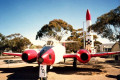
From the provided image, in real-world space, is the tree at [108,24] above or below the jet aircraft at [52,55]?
above

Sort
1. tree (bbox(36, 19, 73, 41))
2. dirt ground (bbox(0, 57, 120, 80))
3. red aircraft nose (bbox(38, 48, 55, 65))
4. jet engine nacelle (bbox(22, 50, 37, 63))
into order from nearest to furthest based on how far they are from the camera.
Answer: red aircraft nose (bbox(38, 48, 55, 65))
dirt ground (bbox(0, 57, 120, 80))
jet engine nacelle (bbox(22, 50, 37, 63))
tree (bbox(36, 19, 73, 41))

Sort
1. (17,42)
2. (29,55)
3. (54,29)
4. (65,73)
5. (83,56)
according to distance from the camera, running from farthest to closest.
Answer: (17,42) → (54,29) → (83,56) → (65,73) → (29,55)

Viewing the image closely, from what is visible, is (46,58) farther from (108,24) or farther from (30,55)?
(108,24)

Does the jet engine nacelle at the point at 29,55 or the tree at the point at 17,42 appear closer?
the jet engine nacelle at the point at 29,55

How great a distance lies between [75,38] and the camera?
36312 millimetres

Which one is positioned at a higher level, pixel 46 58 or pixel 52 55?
pixel 52 55

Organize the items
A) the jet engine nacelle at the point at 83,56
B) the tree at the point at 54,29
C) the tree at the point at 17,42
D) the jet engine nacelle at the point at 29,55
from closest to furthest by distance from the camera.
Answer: the jet engine nacelle at the point at 29,55
the jet engine nacelle at the point at 83,56
the tree at the point at 54,29
the tree at the point at 17,42

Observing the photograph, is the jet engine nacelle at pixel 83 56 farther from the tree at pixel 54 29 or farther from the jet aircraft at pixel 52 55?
the tree at pixel 54 29

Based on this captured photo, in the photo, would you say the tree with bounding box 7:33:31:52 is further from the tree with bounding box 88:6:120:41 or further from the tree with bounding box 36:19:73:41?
the tree with bounding box 88:6:120:41

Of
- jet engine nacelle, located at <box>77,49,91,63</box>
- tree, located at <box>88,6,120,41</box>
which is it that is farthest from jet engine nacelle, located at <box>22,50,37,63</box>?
tree, located at <box>88,6,120,41</box>

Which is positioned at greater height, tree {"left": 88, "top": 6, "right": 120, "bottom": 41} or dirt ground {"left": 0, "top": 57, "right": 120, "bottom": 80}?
tree {"left": 88, "top": 6, "right": 120, "bottom": 41}

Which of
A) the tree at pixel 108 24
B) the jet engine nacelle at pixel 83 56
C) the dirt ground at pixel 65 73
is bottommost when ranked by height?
the dirt ground at pixel 65 73

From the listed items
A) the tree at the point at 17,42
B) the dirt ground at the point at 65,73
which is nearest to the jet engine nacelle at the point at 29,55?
the dirt ground at the point at 65,73

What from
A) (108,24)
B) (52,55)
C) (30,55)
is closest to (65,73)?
(52,55)
